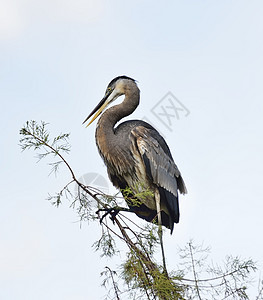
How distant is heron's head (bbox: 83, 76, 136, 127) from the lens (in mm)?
5719

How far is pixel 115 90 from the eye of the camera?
576 cm

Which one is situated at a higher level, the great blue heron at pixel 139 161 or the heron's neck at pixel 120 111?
the heron's neck at pixel 120 111

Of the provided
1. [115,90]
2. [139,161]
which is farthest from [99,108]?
[139,161]

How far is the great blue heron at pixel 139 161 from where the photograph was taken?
5180mm

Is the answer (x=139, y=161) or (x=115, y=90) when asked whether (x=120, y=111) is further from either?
(x=139, y=161)

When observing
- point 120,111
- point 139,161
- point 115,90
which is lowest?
point 139,161

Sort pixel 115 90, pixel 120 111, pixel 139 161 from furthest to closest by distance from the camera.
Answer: pixel 115 90
pixel 120 111
pixel 139 161

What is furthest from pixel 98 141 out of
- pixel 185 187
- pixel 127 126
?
pixel 185 187

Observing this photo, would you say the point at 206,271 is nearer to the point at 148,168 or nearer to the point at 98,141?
the point at 148,168

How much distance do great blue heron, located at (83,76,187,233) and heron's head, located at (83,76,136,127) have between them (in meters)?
0.11

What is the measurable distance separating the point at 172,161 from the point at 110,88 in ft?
3.70

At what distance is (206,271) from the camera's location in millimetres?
3713

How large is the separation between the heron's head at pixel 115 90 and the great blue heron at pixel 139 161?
0.11m

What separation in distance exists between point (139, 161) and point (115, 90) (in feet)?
3.38
